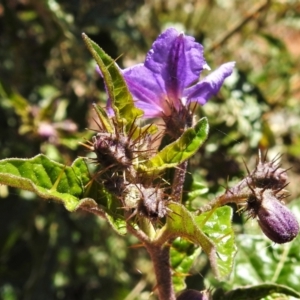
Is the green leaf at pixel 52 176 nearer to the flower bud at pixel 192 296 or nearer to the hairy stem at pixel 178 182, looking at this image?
the hairy stem at pixel 178 182

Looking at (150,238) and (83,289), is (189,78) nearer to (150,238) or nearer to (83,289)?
(150,238)

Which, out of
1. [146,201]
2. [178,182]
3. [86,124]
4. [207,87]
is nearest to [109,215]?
[146,201]

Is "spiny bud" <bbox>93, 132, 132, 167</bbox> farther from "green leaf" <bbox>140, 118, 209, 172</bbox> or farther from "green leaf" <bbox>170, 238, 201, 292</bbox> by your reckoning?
"green leaf" <bbox>170, 238, 201, 292</bbox>

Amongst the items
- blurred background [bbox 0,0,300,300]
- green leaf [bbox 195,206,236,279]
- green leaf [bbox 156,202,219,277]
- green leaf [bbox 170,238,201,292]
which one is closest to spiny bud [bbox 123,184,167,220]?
green leaf [bbox 156,202,219,277]

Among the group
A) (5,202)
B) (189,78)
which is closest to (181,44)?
(189,78)

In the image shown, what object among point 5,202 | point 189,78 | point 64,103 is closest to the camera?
point 189,78

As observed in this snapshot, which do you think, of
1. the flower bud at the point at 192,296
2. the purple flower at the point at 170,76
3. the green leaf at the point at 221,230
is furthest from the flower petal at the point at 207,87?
the flower bud at the point at 192,296
